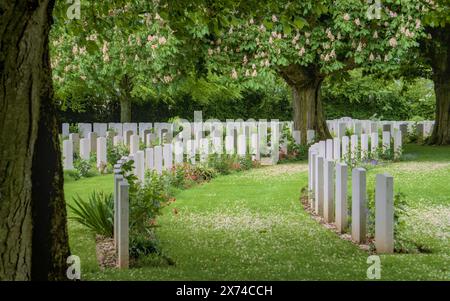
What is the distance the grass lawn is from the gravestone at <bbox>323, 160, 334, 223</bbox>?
33 centimetres

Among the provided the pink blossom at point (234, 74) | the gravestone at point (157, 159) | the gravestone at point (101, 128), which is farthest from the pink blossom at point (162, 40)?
the gravestone at point (101, 128)

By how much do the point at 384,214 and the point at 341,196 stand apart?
1.52 metres

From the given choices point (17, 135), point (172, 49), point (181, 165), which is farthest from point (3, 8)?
point (172, 49)

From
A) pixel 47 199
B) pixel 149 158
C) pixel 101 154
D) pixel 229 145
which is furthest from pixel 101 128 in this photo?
pixel 47 199

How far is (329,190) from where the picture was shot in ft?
36.7

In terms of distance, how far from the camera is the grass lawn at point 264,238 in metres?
7.54

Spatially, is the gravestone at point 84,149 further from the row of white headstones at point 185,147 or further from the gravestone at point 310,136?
the gravestone at point 310,136

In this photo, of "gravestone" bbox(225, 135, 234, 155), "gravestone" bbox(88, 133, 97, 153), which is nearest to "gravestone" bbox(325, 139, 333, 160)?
"gravestone" bbox(225, 135, 234, 155)

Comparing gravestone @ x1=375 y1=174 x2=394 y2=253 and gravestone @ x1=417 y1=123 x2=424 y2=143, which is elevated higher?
gravestone @ x1=417 y1=123 x2=424 y2=143

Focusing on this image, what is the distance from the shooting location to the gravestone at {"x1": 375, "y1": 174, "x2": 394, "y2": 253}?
8609 mm

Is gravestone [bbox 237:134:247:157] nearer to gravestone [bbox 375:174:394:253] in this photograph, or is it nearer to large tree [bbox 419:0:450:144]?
large tree [bbox 419:0:450:144]

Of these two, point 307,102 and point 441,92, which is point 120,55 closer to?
point 307,102
